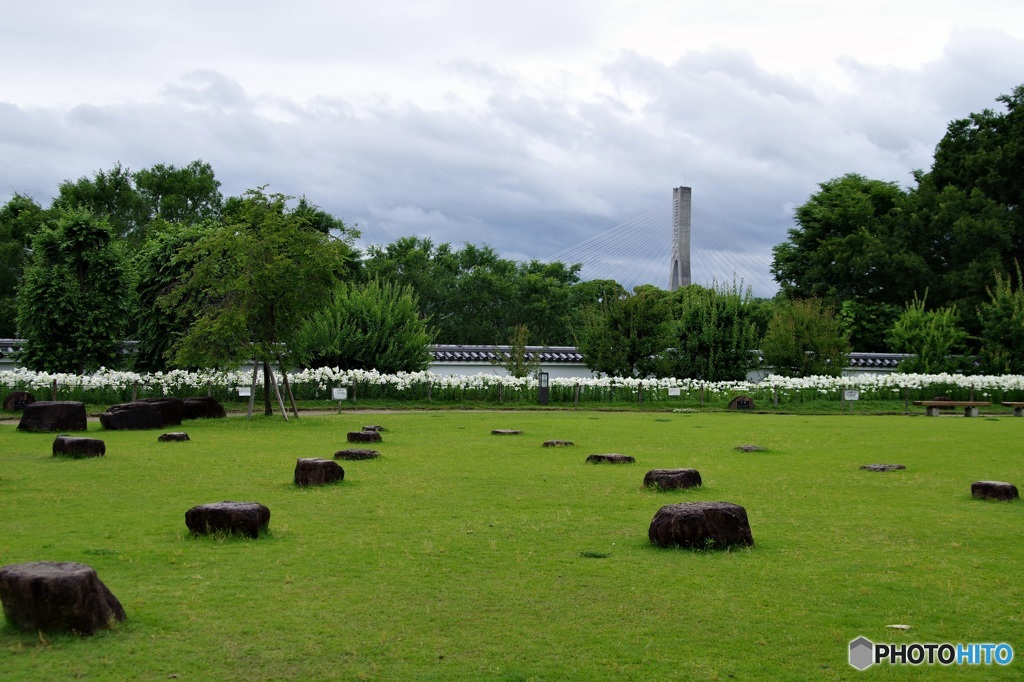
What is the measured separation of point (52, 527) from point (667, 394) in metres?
25.9

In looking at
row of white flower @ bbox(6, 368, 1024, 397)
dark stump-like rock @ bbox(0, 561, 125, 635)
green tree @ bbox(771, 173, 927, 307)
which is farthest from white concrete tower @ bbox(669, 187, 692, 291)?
dark stump-like rock @ bbox(0, 561, 125, 635)

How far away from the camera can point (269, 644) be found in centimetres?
573

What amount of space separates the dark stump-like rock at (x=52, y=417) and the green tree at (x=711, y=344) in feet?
69.4

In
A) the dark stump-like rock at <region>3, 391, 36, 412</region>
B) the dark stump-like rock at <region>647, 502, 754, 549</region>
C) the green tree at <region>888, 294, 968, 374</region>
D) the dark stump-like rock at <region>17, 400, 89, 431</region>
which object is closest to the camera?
the dark stump-like rock at <region>647, 502, 754, 549</region>

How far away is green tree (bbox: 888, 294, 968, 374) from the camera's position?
124ft

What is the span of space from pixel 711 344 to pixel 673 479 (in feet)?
81.5

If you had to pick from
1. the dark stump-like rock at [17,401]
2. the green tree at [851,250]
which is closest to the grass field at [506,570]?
the dark stump-like rock at [17,401]

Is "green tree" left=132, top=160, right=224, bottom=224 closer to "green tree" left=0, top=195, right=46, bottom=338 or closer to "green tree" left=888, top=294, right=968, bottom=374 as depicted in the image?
"green tree" left=0, top=195, right=46, bottom=338

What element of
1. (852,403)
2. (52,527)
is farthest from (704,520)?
(852,403)

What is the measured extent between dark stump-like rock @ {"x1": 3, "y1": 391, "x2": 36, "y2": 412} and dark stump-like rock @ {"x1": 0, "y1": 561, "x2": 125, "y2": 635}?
2252 cm

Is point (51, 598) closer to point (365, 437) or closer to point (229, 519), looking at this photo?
point (229, 519)

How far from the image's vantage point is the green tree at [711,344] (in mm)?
35625

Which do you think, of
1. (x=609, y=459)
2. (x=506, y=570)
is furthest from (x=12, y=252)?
(x=506, y=570)

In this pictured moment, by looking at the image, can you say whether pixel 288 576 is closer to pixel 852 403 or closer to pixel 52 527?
pixel 52 527
